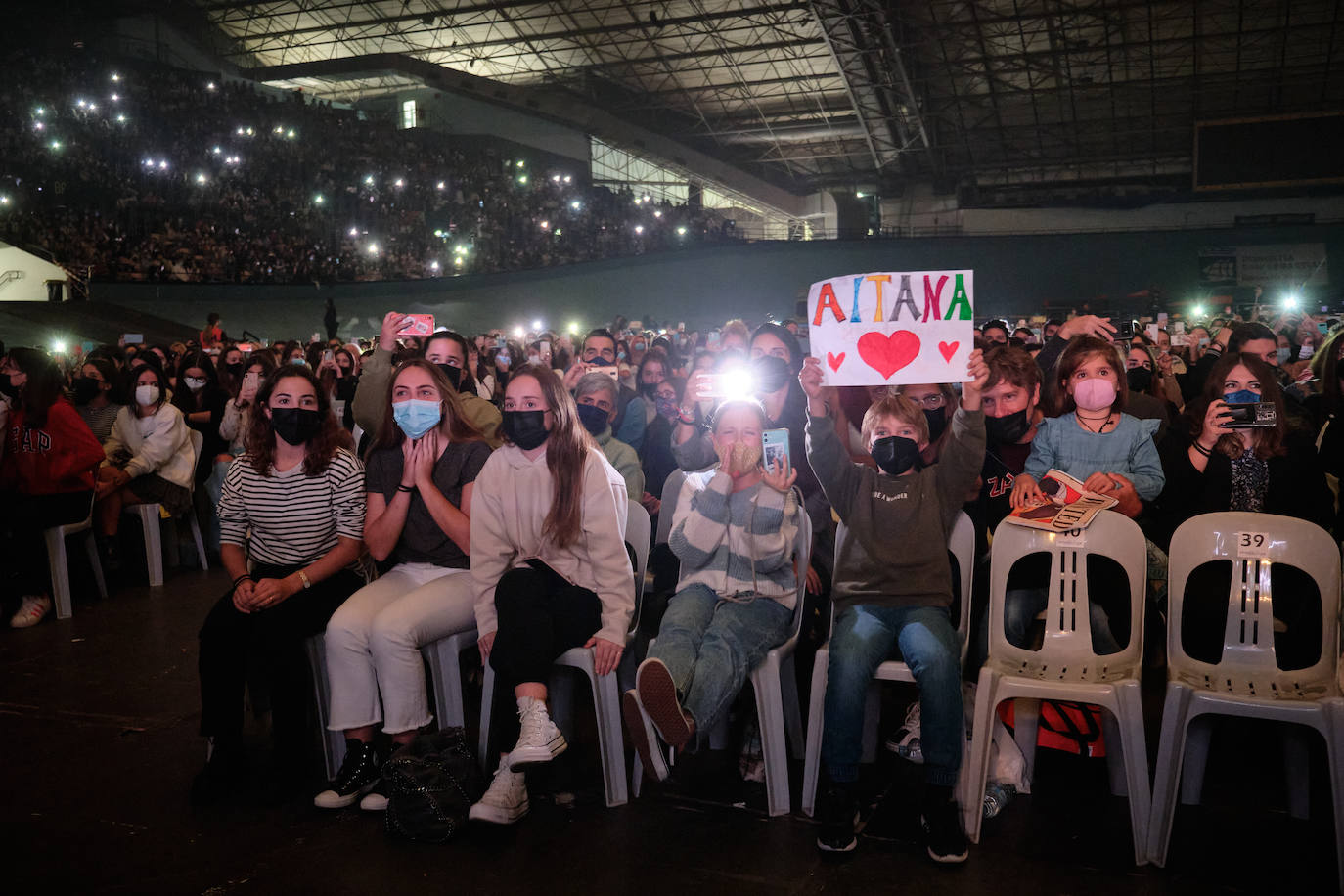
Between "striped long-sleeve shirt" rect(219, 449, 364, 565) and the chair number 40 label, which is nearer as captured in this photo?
the chair number 40 label

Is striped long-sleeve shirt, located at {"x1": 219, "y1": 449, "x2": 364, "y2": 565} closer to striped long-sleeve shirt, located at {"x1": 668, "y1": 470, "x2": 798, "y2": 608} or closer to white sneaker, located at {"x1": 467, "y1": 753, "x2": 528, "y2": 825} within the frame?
white sneaker, located at {"x1": 467, "y1": 753, "x2": 528, "y2": 825}

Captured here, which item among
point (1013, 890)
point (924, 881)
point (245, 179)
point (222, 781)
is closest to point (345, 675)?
point (222, 781)

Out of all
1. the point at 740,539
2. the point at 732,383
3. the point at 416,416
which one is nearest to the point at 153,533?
the point at 416,416

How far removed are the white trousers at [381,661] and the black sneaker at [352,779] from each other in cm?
9

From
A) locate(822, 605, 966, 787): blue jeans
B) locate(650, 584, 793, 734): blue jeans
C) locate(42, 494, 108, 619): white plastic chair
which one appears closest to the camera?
locate(822, 605, 966, 787): blue jeans

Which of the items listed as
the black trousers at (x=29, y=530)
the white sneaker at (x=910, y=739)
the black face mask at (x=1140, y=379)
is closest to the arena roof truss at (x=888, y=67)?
the black face mask at (x=1140, y=379)

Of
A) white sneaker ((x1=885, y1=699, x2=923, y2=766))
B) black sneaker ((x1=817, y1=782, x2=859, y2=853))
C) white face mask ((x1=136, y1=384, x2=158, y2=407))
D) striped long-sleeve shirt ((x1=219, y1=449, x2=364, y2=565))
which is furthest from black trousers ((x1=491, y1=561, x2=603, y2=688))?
white face mask ((x1=136, y1=384, x2=158, y2=407))

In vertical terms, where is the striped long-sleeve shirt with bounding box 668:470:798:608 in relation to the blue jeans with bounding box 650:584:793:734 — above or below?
above

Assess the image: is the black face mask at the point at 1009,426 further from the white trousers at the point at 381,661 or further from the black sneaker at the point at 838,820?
the white trousers at the point at 381,661

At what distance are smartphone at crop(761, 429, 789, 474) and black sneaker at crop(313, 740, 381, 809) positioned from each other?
1.67 m

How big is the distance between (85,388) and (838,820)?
19.3ft

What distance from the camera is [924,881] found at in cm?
265

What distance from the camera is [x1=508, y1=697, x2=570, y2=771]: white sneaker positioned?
9.61 feet

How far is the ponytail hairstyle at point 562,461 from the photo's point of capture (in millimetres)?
3266
